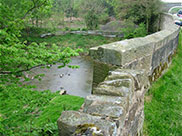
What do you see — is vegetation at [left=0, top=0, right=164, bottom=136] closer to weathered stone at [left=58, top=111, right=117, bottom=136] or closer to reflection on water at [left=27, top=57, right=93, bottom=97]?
weathered stone at [left=58, top=111, right=117, bottom=136]

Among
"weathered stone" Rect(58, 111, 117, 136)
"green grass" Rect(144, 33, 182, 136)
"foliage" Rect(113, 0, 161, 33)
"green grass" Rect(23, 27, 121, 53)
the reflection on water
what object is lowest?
the reflection on water

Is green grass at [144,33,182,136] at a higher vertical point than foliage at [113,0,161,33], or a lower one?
lower

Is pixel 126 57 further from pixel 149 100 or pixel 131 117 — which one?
pixel 149 100

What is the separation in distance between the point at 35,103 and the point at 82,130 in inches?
249

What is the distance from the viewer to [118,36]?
949 inches

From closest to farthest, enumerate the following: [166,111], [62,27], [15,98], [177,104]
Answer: [166,111], [177,104], [15,98], [62,27]

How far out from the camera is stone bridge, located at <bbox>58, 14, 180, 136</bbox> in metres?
1.61

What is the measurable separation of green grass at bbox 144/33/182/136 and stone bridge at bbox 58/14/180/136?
2.75 ft

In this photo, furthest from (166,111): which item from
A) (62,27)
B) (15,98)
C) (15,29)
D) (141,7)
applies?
(62,27)

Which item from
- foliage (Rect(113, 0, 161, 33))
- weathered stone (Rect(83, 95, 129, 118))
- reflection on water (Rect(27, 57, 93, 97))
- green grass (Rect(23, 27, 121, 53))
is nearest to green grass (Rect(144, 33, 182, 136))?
weathered stone (Rect(83, 95, 129, 118))

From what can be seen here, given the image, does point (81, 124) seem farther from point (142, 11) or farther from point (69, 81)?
point (142, 11)

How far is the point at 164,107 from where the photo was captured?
14.0 ft

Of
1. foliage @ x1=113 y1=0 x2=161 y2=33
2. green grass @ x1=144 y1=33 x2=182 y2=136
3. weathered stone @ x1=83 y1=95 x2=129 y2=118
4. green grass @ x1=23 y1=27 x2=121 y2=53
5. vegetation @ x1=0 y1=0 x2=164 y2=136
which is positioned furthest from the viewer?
green grass @ x1=23 y1=27 x2=121 y2=53

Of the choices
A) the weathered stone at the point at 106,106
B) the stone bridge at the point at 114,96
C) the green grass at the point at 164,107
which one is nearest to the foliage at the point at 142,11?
the green grass at the point at 164,107
